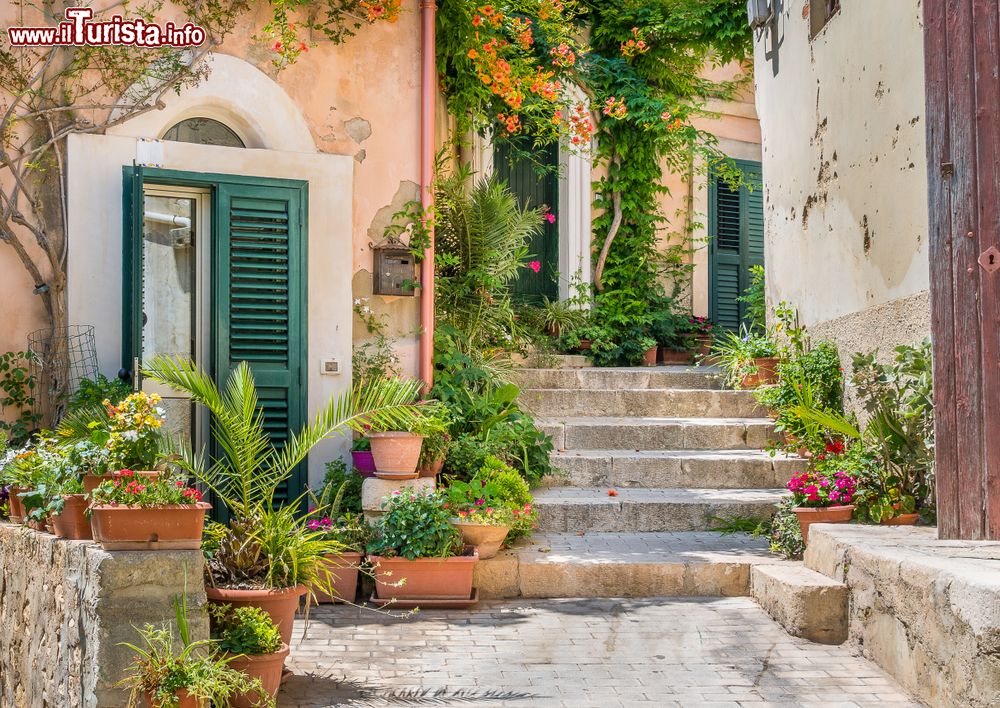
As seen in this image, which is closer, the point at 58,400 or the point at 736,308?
→ the point at 58,400

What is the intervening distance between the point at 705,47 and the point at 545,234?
2436mm

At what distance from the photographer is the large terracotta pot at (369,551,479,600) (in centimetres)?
578

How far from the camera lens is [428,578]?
581 centimetres

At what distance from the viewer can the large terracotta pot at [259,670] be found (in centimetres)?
404

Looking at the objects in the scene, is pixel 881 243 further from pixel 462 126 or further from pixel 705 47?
pixel 705 47

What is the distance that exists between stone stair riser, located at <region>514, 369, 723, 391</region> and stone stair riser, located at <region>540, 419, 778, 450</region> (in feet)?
3.30

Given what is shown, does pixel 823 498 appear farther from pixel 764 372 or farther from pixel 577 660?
pixel 764 372

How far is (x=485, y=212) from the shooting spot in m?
8.18

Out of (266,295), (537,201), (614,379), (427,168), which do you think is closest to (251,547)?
(266,295)

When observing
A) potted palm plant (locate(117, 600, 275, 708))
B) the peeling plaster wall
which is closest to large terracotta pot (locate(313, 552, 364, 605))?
potted palm plant (locate(117, 600, 275, 708))

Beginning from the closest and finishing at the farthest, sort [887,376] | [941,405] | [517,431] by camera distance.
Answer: [941,405], [887,376], [517,431]

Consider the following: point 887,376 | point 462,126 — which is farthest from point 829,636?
point 462,126

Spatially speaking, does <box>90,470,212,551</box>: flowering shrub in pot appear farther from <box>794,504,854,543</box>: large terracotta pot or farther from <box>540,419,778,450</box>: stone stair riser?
<box>540,419,778,450</box>: stone stair riser

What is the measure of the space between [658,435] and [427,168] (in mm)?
2607
